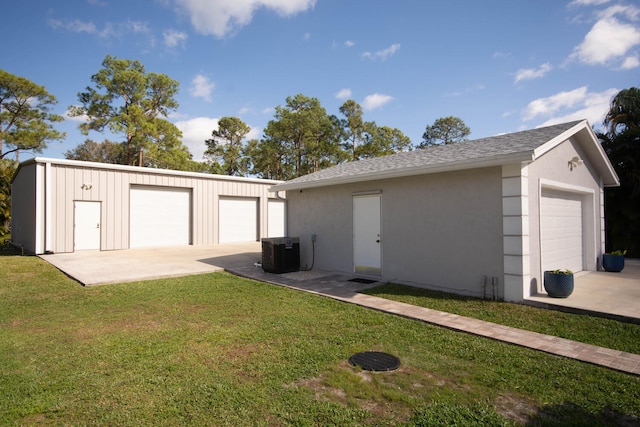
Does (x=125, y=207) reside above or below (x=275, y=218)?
above

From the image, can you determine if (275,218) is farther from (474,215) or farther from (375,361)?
(375,361)

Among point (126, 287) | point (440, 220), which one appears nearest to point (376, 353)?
point (440, 220)

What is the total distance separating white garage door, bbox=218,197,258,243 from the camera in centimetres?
1842

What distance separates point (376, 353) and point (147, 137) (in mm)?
27926

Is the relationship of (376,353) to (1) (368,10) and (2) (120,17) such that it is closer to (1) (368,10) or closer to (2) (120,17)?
(1) (368,10)

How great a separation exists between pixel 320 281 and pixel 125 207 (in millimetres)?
11211

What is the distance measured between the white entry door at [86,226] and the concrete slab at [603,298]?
15507 millimetres

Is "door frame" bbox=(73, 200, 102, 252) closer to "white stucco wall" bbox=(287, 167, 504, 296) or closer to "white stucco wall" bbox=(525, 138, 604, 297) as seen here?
"white stucco wall" bbox=(287, 167, 504, 296)

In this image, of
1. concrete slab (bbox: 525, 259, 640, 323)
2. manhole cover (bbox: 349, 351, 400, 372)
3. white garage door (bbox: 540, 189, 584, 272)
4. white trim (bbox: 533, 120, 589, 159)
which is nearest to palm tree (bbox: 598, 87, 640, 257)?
white garage door (bbox: 540, 189, 584, 272)

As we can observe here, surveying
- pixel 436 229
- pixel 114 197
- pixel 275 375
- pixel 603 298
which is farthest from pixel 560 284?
pixel 114 197

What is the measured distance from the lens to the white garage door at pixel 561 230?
723 cm

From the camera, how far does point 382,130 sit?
30.3m

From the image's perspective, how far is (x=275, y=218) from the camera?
69.3ft

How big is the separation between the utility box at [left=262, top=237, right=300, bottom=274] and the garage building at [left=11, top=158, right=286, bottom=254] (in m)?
2.35
